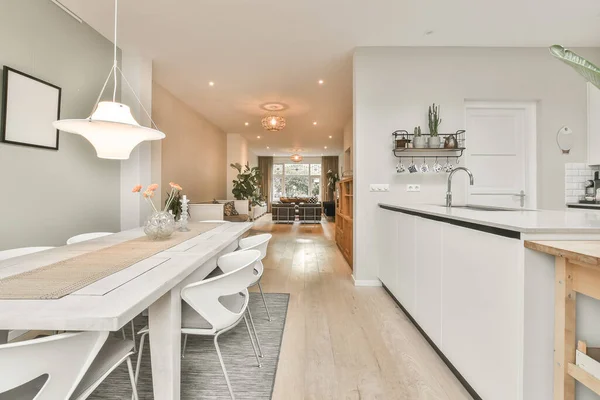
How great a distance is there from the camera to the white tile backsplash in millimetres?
3497

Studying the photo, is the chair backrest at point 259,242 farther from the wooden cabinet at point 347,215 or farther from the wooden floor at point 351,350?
the wooden cabinet at point 347,215

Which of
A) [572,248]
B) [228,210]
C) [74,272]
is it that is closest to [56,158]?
[74,272]

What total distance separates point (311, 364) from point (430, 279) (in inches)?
37.0

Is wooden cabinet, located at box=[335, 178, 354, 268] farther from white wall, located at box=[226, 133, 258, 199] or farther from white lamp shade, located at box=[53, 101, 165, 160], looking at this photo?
white wall, located at box=[226, 133, 258, 199]

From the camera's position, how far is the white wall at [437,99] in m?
3.49

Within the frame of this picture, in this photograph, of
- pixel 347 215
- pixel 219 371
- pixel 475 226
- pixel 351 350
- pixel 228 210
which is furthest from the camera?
pixel 228 210

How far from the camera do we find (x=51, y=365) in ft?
2.60

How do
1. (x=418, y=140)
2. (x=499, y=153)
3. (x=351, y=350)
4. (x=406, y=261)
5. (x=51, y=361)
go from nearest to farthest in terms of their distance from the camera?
(x=51, y=361), (x=351, y=350), (x=406, y=261), (x=418, y=140), (x=499, y=153)

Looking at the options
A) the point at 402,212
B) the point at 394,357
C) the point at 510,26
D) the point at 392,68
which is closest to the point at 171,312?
the point at 394,357

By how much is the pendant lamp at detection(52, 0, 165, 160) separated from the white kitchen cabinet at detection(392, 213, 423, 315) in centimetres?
203

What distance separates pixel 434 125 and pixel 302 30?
→ 5.88 feet

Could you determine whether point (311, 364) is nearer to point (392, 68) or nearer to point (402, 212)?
point (402, 212)

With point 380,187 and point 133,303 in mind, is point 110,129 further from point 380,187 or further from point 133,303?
point 380,187

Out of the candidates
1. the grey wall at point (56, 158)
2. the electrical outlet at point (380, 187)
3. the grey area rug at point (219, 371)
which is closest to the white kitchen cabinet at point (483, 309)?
the grey area rug at point (219, 371)
